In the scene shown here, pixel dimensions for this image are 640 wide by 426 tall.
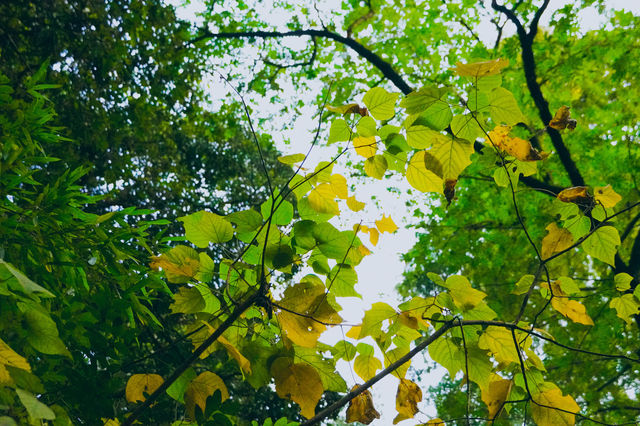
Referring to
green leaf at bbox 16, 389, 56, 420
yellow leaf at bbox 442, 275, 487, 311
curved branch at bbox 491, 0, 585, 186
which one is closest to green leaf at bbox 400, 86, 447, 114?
yellow leaf at bbox 442, 275, 487, 311

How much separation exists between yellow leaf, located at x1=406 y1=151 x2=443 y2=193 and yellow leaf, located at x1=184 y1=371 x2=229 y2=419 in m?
0.62

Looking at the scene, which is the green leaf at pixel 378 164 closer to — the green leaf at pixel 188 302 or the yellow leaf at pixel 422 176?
the yellow leaf at pixel 422 176

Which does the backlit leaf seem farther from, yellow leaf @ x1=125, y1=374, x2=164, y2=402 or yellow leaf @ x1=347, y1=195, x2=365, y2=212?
yellow leaf @ x1=125, y1=374, x2=164, y2=402

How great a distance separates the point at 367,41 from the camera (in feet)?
26.9

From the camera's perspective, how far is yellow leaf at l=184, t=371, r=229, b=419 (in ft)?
3.17

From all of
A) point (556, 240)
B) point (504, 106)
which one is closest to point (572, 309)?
point (556, 240)

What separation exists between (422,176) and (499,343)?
0.41 metres

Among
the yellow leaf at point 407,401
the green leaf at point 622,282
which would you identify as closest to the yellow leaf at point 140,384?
the yellow leaf at point 407,401

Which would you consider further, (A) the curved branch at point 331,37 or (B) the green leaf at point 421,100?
(A) the curved branch at point 331,37

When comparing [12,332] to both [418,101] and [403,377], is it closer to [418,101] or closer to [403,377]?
[403,377]

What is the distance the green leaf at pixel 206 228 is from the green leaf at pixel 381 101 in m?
0.41

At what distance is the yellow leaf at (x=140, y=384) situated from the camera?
96 centimetres

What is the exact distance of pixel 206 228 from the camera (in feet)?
3.30

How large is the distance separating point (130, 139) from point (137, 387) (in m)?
7.20
